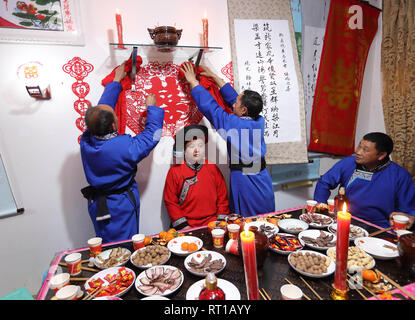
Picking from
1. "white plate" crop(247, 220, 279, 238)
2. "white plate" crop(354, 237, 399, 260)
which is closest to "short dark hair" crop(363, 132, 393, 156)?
"white plate" crop(354, 237, 399, 260)

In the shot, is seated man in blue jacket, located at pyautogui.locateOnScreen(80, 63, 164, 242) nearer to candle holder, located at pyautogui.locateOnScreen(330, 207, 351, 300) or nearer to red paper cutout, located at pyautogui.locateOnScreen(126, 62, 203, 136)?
red paper cutout, located at pyautogui.locateOnScreen(126, 62, 203, 136)

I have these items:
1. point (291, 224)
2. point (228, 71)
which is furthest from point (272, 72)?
point (291, 224)

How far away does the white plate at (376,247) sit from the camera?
128 cm

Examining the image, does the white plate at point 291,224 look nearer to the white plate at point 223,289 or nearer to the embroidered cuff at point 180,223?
the white plate at point 223,289

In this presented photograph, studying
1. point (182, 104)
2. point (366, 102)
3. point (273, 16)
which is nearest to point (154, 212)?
point (182, 104)

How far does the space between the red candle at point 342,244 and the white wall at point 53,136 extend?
1.90 metres

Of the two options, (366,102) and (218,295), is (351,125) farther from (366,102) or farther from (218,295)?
(218,295)

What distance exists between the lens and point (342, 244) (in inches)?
33.6

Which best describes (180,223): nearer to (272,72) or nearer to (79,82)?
(79,82)

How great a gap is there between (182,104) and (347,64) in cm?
228

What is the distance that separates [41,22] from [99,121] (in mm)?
1066

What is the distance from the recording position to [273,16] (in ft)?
8.22

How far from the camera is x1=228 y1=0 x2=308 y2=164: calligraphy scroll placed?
2.40 metres

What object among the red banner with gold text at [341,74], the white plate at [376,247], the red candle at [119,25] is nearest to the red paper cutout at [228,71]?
the red candle at [119,25]
